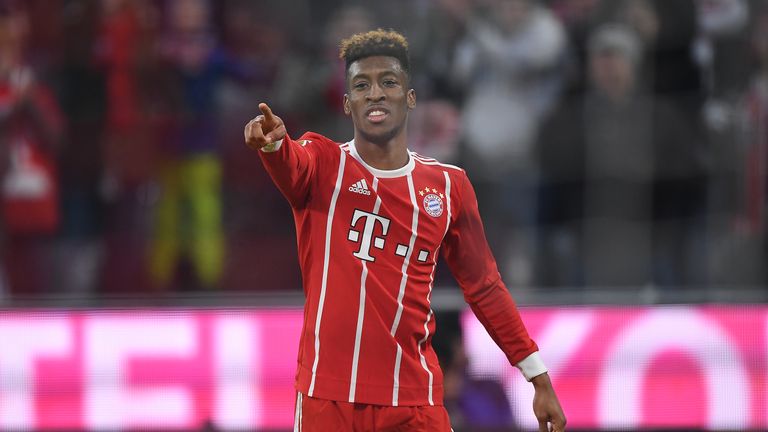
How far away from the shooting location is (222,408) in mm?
6008

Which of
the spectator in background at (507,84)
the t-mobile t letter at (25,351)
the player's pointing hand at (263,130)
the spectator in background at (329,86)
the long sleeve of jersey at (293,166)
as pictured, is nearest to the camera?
the player's pointing hand at (263,130)

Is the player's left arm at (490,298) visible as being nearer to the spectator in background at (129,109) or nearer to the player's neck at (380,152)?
the player's neck at (380,152)

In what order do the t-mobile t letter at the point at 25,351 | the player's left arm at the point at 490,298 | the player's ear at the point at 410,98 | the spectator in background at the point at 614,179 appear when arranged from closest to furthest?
the player's ear at the point at 410,98
the player's left arm at the point at 490,298
the t-mobile t letter at the point at 25,351
the spectator in background at the point at 614,179

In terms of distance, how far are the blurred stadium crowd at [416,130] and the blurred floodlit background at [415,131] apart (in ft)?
0.04

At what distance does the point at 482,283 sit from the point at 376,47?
843mm

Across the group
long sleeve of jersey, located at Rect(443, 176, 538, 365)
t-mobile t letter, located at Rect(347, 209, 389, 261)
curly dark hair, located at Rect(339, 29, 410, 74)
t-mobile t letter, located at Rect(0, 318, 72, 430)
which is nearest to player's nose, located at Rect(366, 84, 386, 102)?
curly dark hair, located at Rect(339, 29, 410, 74)

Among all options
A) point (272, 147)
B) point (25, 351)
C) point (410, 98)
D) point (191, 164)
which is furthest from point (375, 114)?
point (191, 164)

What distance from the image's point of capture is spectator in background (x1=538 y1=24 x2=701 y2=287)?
286 inches

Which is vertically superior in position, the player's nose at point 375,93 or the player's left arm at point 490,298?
the player's nose at point 375,93

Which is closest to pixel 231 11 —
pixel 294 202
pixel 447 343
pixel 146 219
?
pixel 146 219

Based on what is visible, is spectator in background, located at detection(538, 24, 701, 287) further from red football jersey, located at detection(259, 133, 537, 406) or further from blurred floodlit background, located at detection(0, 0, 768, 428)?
red football jersey, located at detection(259, 133, 537, 406)

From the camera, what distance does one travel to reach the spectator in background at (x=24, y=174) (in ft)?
24.7

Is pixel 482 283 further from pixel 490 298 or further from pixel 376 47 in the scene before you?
pixel 376 47

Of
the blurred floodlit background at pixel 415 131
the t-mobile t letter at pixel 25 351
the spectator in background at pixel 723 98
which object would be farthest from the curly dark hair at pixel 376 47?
the spectator in background at pixel 723 98
